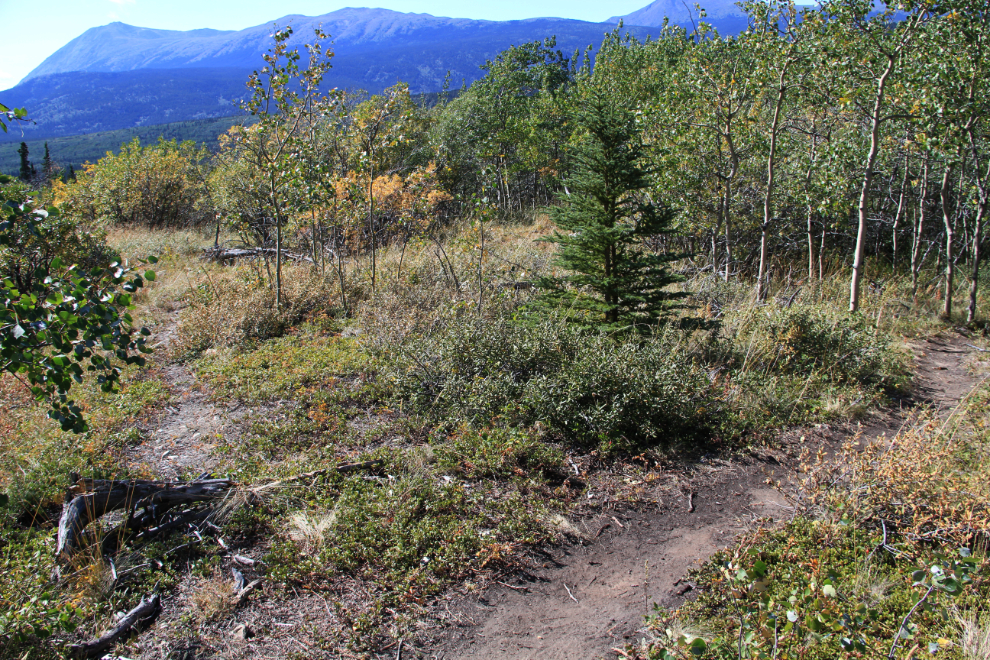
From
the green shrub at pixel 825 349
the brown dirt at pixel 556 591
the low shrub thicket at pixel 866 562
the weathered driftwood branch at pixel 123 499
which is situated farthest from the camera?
the green shrub at pixel 825 349

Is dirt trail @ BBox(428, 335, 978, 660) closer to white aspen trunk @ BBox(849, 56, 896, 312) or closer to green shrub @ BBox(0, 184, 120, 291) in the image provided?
white aspen trunk @ BBox(849, 56, 896, 312)

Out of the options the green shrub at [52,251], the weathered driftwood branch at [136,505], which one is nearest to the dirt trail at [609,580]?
the weathered driftwood branch at [136,505]

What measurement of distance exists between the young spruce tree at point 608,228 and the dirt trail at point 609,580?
2.23 m

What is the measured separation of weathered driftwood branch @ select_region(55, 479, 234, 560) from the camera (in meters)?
3.45

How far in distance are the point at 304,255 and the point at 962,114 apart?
10929 mm

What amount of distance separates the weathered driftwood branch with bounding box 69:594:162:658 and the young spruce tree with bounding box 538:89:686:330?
473 cm

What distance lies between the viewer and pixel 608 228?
5.95m

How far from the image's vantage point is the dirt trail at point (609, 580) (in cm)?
Result: 304

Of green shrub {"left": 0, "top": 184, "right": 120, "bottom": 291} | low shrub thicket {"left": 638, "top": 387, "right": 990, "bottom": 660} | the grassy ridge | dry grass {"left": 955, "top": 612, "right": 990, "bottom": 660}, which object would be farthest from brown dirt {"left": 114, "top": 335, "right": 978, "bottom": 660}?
the grassy ridge

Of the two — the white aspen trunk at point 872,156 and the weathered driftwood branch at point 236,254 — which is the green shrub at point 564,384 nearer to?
the white aspen trunk at point 872,156

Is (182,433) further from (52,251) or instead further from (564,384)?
(52,251)

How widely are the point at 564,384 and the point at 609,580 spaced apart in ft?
6.82

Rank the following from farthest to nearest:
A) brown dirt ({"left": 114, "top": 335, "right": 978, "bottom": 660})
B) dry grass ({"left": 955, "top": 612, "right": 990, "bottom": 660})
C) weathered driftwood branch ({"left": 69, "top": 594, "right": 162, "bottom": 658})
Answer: brown dirt ({"left": 114, "top": 335, "right": 978, "bottom": 660})
weathered driftwood branch ({"left": 69, "top": 594, "right": 162, "bottom": 658})
dry grass ({"left": 955, "top": 612, "right": 990, "bottom": 660})

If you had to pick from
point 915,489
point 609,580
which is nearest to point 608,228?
point 915,489
